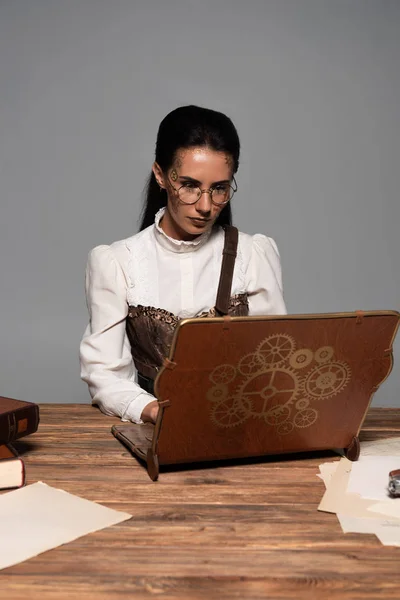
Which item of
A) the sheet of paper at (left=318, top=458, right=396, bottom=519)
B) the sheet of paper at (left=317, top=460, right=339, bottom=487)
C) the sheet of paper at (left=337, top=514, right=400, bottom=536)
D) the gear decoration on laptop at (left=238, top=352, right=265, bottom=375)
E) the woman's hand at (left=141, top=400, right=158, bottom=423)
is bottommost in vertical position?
the woman's hand at (left=141, top=400, right=158, bottom=423)

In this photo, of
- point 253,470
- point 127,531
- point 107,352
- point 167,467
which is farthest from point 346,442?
point 107,352

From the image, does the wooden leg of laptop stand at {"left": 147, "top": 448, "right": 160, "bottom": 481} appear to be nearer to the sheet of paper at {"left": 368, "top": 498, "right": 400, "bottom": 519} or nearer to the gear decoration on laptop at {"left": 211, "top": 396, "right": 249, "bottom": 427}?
the gear decoration on laptop at {"left": 211, "top": 396, "right": 249, "bottom": 427}

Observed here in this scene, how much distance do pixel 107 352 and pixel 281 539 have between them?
123 centimetres

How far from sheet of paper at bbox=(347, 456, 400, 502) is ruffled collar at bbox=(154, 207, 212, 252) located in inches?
41.5

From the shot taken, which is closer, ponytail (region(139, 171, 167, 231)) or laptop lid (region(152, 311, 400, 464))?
laptop lid (region(152, 311, 400, 464))

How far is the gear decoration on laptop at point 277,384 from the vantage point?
6.12ft

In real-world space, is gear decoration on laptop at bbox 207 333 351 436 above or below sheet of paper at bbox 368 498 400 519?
above

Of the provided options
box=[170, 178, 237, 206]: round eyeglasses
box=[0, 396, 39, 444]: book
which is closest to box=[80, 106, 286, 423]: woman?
box=[170, 178, 237, 206]: round eyeglasses

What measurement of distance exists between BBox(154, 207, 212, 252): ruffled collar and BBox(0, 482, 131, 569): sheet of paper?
120 centimetres

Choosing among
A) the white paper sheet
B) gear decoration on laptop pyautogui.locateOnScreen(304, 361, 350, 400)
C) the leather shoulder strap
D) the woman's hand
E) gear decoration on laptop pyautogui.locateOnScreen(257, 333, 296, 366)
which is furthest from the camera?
the leather shoulder strap

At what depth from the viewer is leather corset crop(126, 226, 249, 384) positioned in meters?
2.76

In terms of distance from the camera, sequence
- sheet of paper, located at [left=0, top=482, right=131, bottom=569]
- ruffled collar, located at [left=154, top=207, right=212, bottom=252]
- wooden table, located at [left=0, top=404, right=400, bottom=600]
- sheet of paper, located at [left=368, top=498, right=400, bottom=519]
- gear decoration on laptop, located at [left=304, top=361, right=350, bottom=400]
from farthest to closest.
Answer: ruffled collar, located at [left=154, top=207, right=212, bottom=252] < gear decoration on laptop, located at [left=304, top=361, right=350, bottom=400] < sheet of paper, located at [left=368, top=498, right=400, bottom=519] < sheet of paper, located at [left=0, top=482, right=131, bottom=569] < wooden table, located at [left=0, top=404, right=400, bottom=600]

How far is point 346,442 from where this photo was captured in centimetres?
212

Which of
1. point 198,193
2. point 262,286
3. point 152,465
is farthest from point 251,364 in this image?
point 262,286
